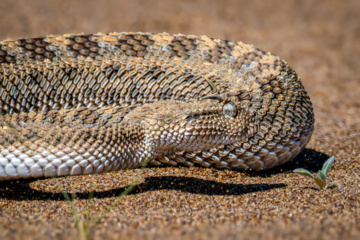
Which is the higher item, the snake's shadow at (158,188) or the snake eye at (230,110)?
the snake eye at (230,110)

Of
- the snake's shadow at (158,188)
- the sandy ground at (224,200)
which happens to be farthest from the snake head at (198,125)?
the sandy ground at (224,200)

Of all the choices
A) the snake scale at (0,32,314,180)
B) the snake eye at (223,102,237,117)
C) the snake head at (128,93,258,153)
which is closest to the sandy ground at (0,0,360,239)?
the snake scale at (0,32,314,180)

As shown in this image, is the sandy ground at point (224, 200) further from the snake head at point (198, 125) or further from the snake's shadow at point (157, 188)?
the snake head at point (198, 125)

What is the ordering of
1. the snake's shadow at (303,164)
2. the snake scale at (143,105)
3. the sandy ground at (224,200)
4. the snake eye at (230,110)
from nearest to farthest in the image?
the sandy ground at (224,200)
the snake scale at (143,105)
the snake eye at (230,110)
the snake's shadow at (303,164)

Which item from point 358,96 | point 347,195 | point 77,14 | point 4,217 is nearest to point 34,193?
point 4,217

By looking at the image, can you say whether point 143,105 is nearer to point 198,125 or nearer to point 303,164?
point 198,125

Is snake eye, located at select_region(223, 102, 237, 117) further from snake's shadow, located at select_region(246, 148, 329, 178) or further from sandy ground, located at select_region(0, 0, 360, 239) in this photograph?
snake's shadow, located at select_region(246, 148, 329, 178)

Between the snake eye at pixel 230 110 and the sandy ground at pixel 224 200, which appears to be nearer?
the sandy ground at pixel 224 200

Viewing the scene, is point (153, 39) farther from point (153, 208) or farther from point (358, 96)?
point (358, 96)

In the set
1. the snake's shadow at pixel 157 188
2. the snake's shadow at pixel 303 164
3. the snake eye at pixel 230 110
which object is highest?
the snake eye at pixel 230 110

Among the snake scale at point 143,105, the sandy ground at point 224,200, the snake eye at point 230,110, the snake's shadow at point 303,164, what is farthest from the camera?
the snake's shadow at point 303,164
